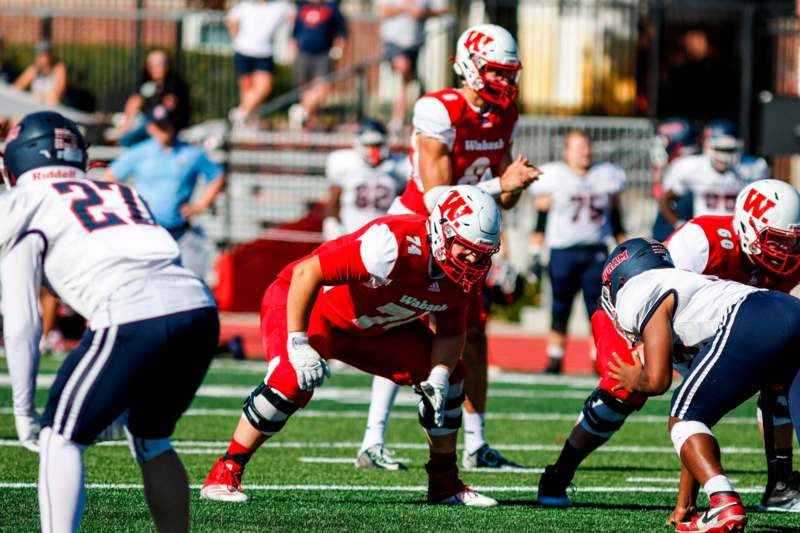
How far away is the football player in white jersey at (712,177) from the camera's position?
11.4 m

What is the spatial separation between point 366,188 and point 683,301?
690 centimetres

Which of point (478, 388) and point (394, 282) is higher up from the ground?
point (394, 282)

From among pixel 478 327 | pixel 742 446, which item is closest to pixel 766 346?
pixel 478 327

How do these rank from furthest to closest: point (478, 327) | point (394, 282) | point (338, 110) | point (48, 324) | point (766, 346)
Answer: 1. point (338, 110)
2. point (48, 324)
3. point (478, 327)
4. point (394, 282)
5. point (766, 346)

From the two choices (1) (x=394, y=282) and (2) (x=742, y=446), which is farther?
(2) (x=742, y=446)

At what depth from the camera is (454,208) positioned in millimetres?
5559

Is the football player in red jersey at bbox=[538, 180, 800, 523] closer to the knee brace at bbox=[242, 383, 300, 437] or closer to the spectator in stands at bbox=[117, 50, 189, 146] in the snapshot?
the knee brace at bbox=[242, 383, 300, 437]

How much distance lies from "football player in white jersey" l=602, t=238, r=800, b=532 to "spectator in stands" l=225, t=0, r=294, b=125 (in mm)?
10775

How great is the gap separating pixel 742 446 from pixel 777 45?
10.6 metres

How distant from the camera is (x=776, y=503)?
620 centimetres

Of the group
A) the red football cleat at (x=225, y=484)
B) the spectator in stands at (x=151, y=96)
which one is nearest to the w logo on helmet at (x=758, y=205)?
the red football cleat at (x=225, y=484)

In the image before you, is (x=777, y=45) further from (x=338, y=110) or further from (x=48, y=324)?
(x=48, y=324)

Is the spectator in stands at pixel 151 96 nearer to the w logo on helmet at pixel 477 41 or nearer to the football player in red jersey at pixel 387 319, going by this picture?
the w logo on helmet at pixel 477 41

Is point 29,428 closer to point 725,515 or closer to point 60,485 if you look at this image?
point 60,485
